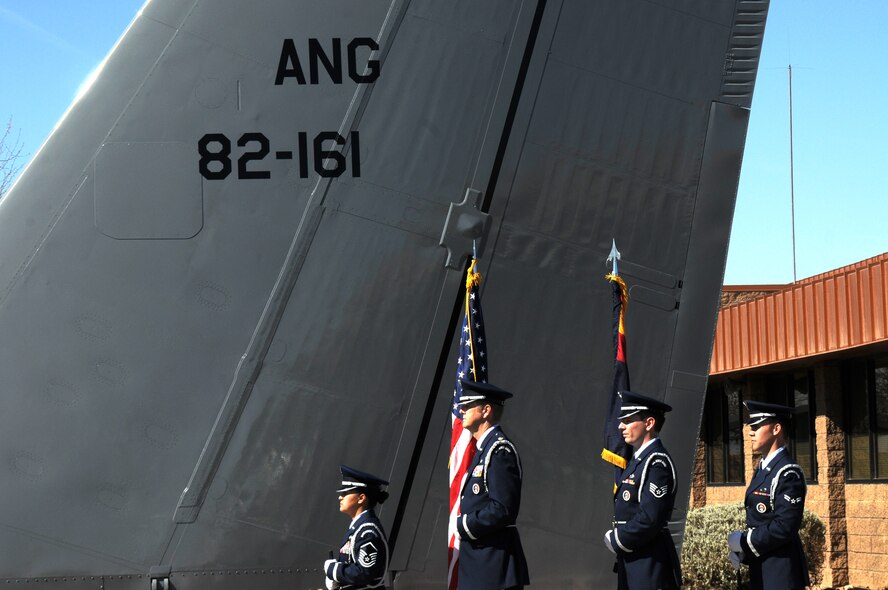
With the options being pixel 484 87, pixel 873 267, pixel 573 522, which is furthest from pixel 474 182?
pixel 873 267

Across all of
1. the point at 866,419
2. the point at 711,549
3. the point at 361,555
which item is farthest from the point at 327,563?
the point at 866,419

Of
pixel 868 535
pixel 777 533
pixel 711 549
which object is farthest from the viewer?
pixel 868 535

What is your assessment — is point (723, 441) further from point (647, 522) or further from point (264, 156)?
point (264, 156)

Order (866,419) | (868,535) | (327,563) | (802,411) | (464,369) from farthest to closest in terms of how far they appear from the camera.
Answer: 1. (802,411)
2. (866,419)
3. (868,535)
4. (464,369)
5. (327,563)

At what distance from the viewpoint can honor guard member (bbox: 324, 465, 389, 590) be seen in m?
3.60

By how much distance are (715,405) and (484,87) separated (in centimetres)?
1941

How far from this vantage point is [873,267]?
13766 mm

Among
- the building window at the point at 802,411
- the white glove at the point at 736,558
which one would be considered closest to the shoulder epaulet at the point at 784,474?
the white glove at the point at 736,558

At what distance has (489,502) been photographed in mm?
3854

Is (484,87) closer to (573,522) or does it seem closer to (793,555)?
(573,522)

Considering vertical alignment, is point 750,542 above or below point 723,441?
below

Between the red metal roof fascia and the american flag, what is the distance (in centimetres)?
992

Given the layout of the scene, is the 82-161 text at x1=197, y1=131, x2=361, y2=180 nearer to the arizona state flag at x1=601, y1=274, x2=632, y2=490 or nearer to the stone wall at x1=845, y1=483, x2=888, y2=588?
the arizona state flag at x1=601, y1=274, x2=632, y2=490

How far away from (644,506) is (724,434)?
60.4 ft
